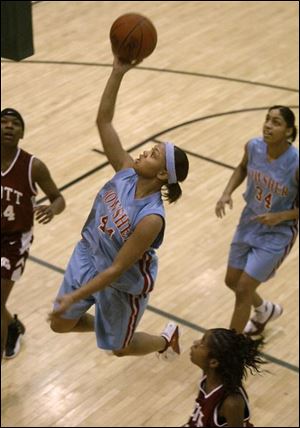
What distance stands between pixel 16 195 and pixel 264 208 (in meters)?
1.63

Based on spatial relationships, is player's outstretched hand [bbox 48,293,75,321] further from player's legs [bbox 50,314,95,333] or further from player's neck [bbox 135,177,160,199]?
player's neck [bbox 135,177,160,199]

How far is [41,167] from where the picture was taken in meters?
6.29

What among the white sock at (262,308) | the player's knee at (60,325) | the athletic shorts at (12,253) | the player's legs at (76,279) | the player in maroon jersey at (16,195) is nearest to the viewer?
the player's legs at (76,279)

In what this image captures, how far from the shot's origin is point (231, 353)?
394 centimetres

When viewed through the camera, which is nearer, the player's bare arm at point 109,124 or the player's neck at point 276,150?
the player's bare arm at point 109,124

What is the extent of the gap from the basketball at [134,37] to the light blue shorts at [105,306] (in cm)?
67

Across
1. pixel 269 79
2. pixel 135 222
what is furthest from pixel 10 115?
pixel 269 79

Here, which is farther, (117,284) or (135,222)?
(117,284)

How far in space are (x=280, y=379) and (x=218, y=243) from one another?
1.77 metres

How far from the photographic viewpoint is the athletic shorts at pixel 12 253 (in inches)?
260

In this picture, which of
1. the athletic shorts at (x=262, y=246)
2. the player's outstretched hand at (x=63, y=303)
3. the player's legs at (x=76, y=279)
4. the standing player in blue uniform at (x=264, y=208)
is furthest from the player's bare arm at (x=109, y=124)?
the athletic shorts at (x=262, y=246)

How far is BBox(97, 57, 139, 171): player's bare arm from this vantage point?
10.9ft

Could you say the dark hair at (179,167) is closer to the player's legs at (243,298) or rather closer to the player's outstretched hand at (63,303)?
the player's outstretched hand at (63,303)

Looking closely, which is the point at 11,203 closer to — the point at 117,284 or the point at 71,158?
the point at 117,284
